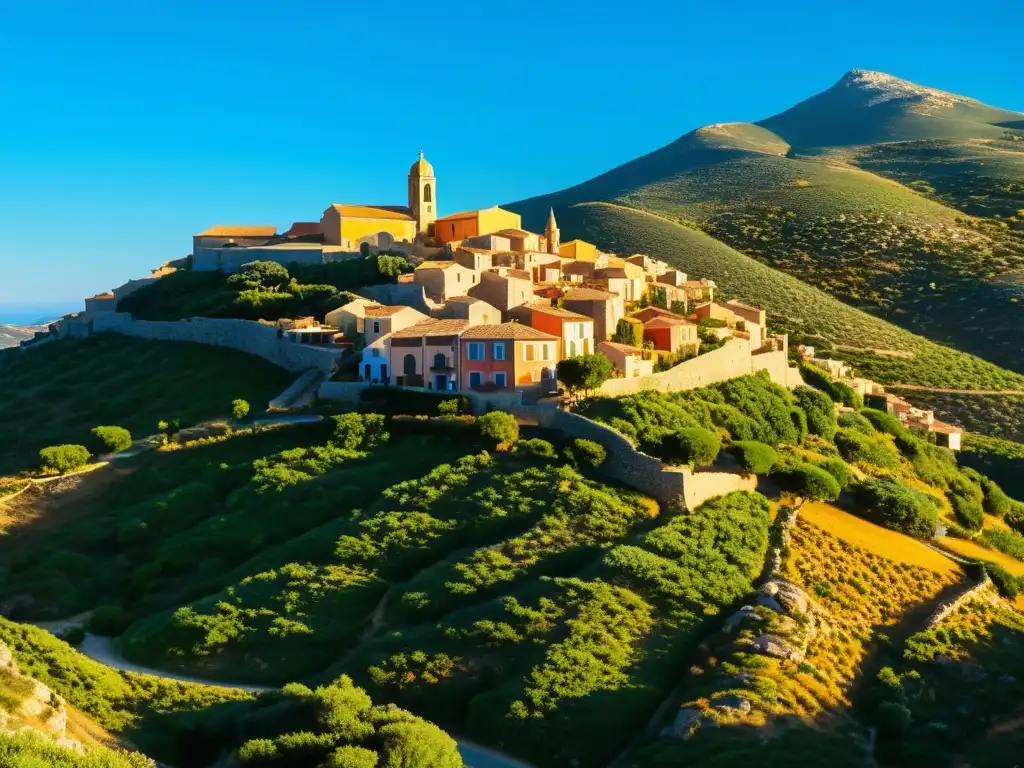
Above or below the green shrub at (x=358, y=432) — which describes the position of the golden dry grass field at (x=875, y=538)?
below

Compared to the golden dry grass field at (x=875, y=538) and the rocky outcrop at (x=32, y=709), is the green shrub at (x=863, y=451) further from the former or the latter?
the rocky outcrop at (x=32, y=709)

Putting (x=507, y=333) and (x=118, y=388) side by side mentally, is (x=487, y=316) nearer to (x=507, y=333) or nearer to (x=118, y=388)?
(x=507, y=333)

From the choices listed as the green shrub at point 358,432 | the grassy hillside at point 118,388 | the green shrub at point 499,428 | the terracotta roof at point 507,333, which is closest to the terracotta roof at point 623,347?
the terracotta roof at point 507,333

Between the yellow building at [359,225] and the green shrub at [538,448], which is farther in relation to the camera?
the yellow building at [359,225]

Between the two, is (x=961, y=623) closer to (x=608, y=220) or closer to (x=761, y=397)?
(x=761, y=397)

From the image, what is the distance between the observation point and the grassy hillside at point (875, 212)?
90375mm

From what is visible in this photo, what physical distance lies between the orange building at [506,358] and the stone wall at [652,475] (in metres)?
4.07

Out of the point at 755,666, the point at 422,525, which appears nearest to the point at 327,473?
the point at 422,525

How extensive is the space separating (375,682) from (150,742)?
18.8 feet

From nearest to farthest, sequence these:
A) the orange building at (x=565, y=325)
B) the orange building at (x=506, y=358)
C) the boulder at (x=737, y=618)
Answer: the boulder at (x=737, y=618) < the orange building at (x=506, y=358) < the orange building at (x=565, y=325)

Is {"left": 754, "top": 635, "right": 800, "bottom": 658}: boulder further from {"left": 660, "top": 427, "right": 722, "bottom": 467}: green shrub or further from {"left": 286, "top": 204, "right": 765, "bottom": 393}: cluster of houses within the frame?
{"left": 286, "top": 204, "right": 765, "bottom": 393}: cluster of houses

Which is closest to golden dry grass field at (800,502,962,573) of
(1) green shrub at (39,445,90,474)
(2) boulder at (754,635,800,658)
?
(2) boulder at (754,635,800,658)

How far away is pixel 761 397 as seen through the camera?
154 ft

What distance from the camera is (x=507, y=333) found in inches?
1661
